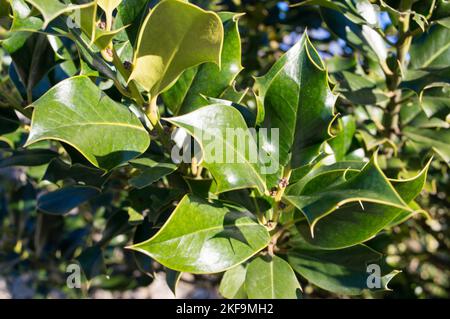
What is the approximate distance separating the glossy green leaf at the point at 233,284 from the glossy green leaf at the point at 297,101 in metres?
0.32

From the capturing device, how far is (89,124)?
83 centimetres

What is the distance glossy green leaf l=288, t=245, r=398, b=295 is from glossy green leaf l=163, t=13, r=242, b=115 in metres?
0.34

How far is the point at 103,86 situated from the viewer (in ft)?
3.45

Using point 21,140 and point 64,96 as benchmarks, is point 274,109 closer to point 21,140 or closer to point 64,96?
point 64,96

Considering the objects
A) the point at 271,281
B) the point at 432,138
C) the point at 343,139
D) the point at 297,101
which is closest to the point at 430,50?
the point at 432,138

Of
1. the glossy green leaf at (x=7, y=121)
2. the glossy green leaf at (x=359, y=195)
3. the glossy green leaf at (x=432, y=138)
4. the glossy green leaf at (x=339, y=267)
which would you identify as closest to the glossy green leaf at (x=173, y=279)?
the glossy green leaf at (x=339, y=267)

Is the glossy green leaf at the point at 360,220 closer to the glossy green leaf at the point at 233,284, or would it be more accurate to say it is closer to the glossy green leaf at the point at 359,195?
the glossy green leaf at the point at 359,195

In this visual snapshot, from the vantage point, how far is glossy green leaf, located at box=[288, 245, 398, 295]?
96 centimetres

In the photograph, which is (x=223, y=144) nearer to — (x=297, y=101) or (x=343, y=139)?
(x=297, y=101)

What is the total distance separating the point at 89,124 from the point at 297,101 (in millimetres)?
320

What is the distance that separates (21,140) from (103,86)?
1.17 feet

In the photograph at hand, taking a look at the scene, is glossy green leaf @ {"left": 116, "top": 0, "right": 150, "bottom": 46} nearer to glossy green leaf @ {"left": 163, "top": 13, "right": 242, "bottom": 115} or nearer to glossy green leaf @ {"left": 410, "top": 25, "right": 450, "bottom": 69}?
glossy green leaf @ {"left": 163, "top": 13, "right": 242, "bottom": 115}

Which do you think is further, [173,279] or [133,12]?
[173,279]

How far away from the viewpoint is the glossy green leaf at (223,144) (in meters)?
0.77
